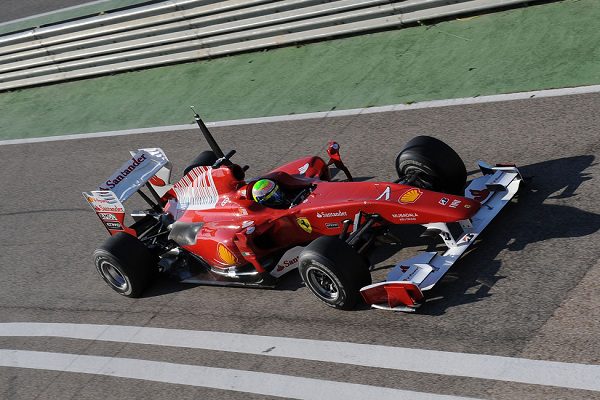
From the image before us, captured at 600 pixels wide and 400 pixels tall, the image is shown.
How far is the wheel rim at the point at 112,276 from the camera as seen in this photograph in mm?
9773

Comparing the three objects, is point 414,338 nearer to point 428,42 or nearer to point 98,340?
point 98,340

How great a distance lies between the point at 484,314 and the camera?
289 inches

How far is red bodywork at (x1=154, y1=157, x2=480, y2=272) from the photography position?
812 centimetres

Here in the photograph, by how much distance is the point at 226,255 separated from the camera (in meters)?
9.04

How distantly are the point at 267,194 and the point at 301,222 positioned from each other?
49cm

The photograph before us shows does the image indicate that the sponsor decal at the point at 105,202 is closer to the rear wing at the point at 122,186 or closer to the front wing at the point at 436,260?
the rear wing at the point at 122,186

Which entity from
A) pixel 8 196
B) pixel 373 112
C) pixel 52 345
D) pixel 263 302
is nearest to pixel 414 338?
pixel 263 302

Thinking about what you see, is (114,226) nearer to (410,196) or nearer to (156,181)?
(156,181)

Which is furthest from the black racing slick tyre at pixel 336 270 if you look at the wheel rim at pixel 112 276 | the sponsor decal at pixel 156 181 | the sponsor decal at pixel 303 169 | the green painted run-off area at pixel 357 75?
the green painted run-off area at pixel 357 75

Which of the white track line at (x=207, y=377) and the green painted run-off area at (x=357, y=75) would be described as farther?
the green painted run-off area at (x=357, y=75)

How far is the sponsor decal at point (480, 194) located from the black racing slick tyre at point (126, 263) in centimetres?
361

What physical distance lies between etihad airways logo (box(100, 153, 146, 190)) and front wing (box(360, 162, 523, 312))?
3.61 metres

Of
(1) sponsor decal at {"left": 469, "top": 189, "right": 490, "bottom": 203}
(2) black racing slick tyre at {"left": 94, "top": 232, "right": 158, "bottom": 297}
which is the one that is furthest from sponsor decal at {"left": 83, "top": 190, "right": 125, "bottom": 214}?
(1) sponsor decal at {"left": 469, "top": 189, "right": 490, "bottom": 203}

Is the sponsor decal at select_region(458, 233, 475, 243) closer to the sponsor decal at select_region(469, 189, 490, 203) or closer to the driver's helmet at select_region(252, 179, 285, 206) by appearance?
the sponsor decal at select_region(469, 189, 490, 203)
